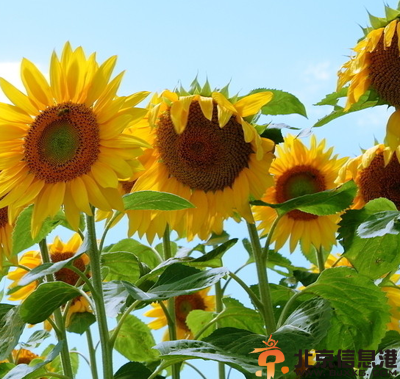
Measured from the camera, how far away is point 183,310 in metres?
2.80

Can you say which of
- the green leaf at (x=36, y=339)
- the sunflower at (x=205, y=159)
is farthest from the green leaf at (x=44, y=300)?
the green leaf at (x=36, y=339)

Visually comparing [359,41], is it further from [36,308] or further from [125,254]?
[36,308]

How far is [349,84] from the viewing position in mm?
1884

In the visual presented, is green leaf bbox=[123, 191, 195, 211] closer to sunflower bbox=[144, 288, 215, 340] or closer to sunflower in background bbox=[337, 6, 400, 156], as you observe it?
sunflower in background bbox=[337, 6, 400, 156]

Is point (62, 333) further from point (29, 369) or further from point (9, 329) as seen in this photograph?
point (29, 369)

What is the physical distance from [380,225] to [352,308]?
0.74ft

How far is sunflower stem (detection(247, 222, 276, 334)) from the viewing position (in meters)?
1.72

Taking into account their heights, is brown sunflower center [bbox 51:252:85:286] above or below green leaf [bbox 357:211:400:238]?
below

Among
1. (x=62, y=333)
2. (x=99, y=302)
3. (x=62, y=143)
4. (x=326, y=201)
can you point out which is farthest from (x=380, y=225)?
(x=62, y=333)

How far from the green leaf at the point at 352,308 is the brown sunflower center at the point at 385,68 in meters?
0.49

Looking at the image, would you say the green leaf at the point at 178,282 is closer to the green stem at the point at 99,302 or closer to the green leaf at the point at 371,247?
the green stem at the point at 99,302

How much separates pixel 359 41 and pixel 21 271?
142 cm

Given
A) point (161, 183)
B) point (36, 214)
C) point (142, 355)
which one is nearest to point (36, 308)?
point (36, 214)

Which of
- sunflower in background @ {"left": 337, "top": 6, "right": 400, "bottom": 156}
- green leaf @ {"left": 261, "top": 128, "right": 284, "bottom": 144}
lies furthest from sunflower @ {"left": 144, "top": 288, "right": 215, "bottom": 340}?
sunflower in background @ {"left": 337, "top": 6, "right": 400, "bottom": 156}
